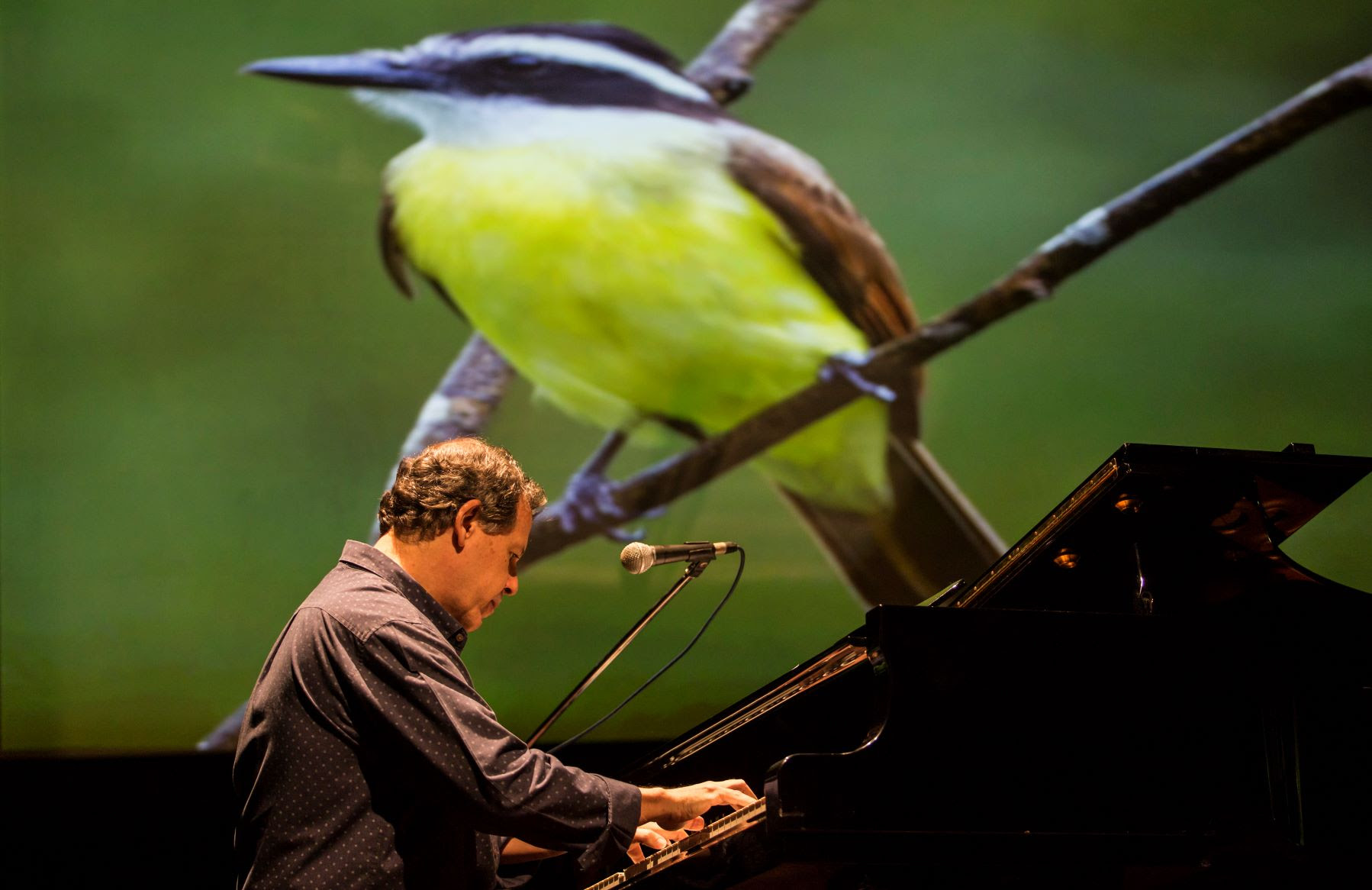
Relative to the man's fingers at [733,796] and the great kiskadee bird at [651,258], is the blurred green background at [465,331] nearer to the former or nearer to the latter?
the great kiskadee bird at [651,258]

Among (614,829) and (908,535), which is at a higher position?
(614,829)

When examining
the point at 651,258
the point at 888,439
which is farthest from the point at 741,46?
the point at 888,439

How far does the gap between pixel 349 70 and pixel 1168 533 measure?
2685 millimetres

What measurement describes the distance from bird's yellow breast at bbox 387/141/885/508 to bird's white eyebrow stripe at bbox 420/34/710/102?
9.3 inches

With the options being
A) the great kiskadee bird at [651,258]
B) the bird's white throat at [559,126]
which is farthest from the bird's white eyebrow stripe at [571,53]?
the bird's white throat at [559,126]

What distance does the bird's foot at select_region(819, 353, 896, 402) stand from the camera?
3658 millimetres

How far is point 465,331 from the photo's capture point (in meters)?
3.60

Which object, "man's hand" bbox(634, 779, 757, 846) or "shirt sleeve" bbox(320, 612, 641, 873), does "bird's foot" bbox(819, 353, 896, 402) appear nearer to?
"man's hand" bbox(634, 779, 757, 846)

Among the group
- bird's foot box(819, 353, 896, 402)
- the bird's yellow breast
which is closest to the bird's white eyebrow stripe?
the bird's yellow breast

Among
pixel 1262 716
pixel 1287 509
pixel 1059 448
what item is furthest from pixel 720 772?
pixel 1059 448

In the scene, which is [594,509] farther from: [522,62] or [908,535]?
[522,62]

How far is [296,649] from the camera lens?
1700mm

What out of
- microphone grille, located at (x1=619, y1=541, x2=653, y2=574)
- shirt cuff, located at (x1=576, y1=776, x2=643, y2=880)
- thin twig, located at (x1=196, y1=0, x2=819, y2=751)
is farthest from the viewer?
thin twig, located at (x1=196, y1=0, x2=819, y2=751)

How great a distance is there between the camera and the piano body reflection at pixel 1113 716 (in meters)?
1.77
